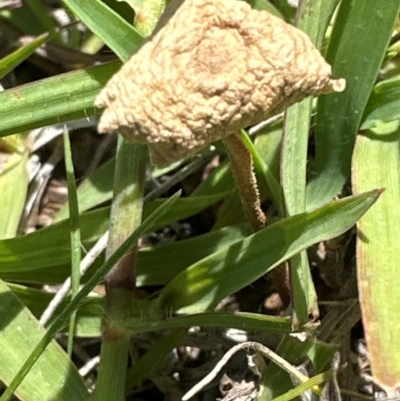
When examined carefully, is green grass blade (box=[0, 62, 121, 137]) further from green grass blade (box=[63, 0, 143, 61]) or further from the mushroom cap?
the mushroom cap

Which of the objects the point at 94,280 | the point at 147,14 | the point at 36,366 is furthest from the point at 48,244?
the point at 147,14

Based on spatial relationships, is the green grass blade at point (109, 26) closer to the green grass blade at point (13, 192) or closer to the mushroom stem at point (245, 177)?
the mushroom stem at point (245, 177)

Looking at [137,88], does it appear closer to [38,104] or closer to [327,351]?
[38,104]

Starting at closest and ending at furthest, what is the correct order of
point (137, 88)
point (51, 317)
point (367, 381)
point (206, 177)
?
1. point (137, 88)
2. point (51, 317)
3. point (367, 381)
4. point (206, 177)

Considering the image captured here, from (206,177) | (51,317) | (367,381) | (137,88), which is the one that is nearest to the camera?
(137,88)

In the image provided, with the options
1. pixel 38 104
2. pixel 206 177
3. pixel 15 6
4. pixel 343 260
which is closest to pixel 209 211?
pixel 206 177

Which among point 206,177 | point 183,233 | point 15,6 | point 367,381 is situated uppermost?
point 15,6

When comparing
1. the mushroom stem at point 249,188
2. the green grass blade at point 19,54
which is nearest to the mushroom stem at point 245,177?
the mushroom stem at point 249,188

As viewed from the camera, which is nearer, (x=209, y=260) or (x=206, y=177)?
(x=209, y=260)
